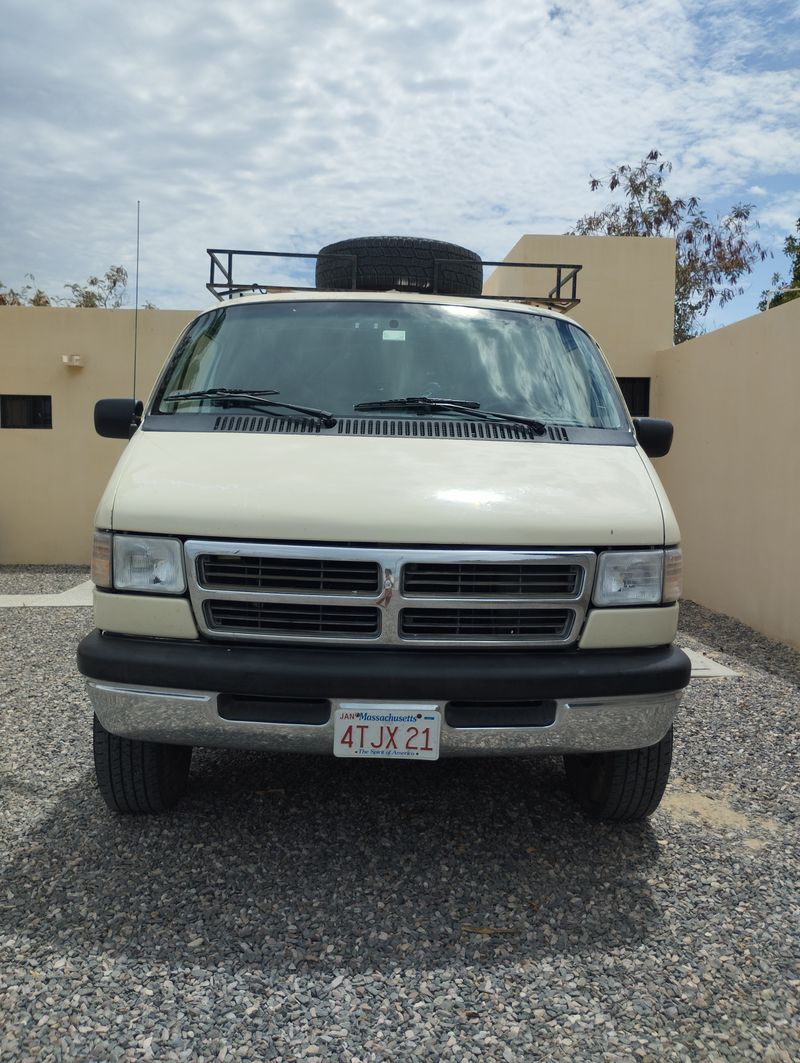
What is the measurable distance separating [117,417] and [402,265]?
7.23 ft

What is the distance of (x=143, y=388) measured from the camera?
11.3m

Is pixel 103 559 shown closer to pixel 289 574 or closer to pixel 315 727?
pixel 289 574

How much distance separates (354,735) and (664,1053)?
3.90 feet

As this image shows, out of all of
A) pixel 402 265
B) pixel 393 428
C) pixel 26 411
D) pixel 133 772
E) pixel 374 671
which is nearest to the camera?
pixel 374 671

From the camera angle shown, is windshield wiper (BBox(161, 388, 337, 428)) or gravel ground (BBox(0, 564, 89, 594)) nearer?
windshield wiper (BBox(161, 388, 337, 428))

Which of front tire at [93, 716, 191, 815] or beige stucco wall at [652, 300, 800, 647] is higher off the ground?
beige stucco wall at [652, 300, 800, 647]

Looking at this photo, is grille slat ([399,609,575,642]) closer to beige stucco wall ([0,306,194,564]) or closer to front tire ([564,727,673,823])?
front tire ([564,727,673,823])

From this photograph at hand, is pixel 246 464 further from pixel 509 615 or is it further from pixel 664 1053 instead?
pixel 664 1053

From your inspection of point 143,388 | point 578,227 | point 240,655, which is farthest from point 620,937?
point 578,227

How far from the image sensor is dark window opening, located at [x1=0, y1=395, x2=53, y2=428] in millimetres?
11461

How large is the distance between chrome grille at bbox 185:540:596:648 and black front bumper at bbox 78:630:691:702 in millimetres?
52

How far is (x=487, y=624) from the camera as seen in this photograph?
2848 millimetres

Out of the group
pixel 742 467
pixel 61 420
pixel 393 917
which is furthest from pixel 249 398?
pixel 61 420

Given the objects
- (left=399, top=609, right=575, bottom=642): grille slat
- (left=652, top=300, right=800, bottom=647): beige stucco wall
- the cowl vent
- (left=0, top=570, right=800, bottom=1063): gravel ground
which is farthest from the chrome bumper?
(left=652, top=300, right=800, bottom=647): beige stucco wall
